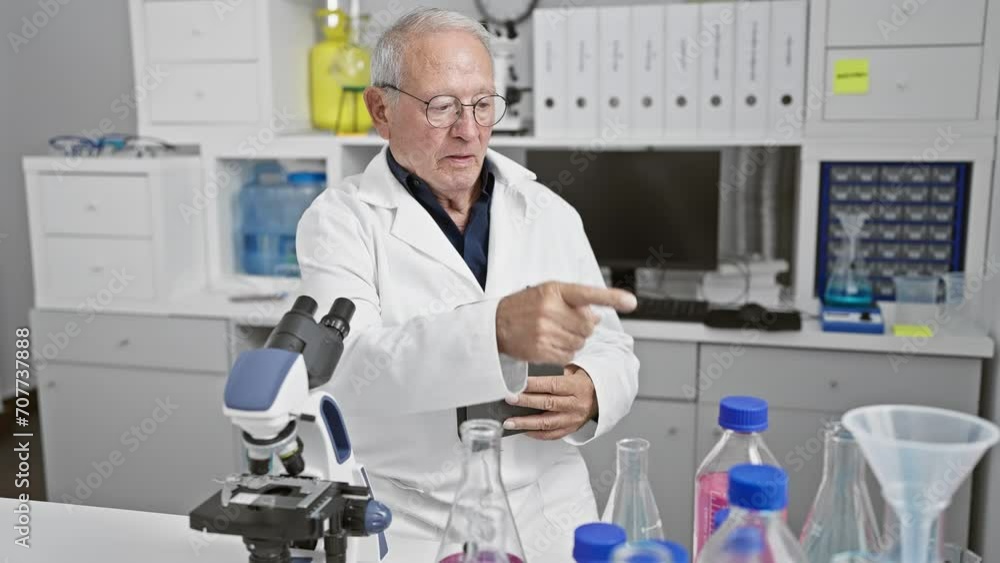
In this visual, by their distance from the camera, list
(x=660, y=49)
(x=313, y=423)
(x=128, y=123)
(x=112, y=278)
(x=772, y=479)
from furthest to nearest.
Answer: (x=128, y=123), (x=112, y=278), (x=660, y=49), (x=313, y=423), (x=772, y=479)

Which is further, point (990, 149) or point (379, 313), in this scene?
point (990, 149)

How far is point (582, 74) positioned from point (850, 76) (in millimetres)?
732

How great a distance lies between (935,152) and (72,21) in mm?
3130

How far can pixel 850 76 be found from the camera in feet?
8.02

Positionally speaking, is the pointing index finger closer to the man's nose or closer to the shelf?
the man's nose

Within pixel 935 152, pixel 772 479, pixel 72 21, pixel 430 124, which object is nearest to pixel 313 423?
pixel 772 479

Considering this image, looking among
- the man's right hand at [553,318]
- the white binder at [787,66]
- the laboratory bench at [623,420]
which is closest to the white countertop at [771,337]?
the laboratory bench at [623,420]

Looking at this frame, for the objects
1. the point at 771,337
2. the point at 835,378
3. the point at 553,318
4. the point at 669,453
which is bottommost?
the point at 669,453

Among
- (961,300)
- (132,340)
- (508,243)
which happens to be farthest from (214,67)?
(961,300)

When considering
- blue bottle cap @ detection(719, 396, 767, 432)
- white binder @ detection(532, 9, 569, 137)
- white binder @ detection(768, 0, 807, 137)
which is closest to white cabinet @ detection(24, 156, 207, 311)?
white binder @ detection(532, 9, 569, 137)

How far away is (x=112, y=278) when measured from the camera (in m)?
2.76

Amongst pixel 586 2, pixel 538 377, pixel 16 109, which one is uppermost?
pixel 586 2

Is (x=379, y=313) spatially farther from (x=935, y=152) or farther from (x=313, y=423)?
(x=935, y=152)

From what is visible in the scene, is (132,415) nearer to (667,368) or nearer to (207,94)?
(207,94)
